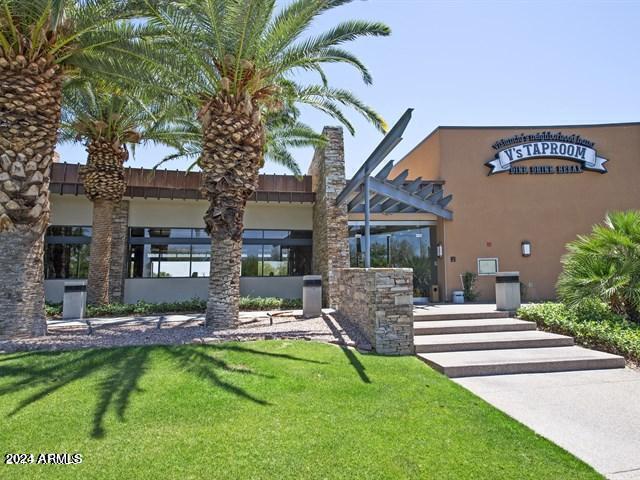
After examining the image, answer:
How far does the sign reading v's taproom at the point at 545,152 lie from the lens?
49.8ft

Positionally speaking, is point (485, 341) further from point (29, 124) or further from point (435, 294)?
point (29, 124)

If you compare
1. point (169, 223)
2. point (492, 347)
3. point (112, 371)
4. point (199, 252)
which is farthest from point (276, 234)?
point (112, 371)

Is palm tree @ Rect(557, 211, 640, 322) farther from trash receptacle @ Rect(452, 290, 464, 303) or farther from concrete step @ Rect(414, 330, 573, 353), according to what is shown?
trash receptacle @ Rect(452, 290, 464, 303)

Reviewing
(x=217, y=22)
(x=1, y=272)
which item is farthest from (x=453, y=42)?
(x=1, y=272)

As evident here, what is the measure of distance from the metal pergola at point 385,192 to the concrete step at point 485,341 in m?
2.14

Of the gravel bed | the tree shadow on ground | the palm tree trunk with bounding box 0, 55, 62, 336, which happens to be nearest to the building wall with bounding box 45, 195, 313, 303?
the gravel bed

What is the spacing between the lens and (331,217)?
13406 mm

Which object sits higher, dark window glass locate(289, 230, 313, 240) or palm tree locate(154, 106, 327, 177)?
palm tree locate(154, 106, 327, 177)

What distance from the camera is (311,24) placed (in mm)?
8453

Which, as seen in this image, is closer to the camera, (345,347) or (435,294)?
(345,347)

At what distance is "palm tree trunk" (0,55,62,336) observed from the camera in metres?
6.88

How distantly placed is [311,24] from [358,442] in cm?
870

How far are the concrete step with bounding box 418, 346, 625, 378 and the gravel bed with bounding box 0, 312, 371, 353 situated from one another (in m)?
1.59

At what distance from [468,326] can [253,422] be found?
618 cm
